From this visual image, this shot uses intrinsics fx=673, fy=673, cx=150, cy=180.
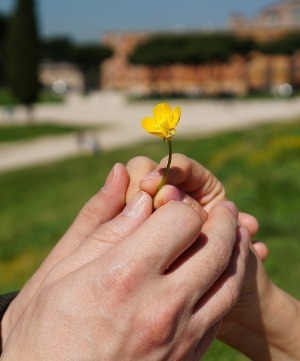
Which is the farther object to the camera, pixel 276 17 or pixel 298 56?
pixel 276 17

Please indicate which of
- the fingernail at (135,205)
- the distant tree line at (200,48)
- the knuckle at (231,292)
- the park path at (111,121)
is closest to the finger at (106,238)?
the fingernail at (135,205)

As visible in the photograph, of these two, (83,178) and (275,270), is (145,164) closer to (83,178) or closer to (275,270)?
(275,270)

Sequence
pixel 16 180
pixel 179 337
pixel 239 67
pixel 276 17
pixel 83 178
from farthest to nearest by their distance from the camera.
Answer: pixel 276 17
pixel 239 67
pixel 16 180
pixel 83 178
pixel 179 337

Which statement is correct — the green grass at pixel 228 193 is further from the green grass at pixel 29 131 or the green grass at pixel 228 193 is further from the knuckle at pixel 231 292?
the green grass at pixel 29 131

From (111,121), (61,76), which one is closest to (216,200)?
(111,121)

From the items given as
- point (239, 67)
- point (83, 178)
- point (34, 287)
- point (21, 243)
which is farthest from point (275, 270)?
point (239, 67)

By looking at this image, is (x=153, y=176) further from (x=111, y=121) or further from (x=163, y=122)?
(x=111, y=121)
